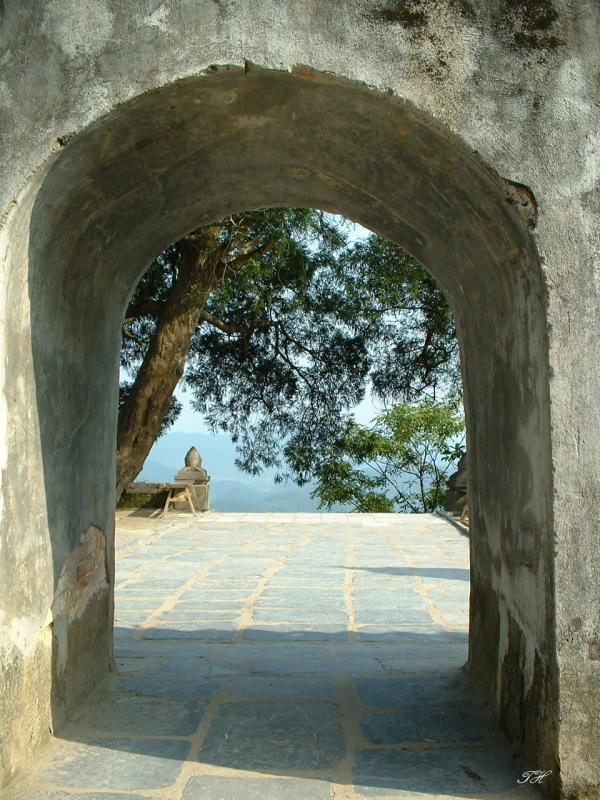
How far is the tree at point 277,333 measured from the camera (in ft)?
38.4

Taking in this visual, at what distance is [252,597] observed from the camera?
6.47 metres

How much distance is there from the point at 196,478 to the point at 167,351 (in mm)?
3656

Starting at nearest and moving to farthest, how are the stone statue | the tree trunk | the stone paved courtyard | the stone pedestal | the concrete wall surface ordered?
the concrete wall surface → the stone paved courtyard → the tree trunk → the stone pedestal → the stone statue

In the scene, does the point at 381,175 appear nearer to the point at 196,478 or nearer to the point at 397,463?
the point at 196,478

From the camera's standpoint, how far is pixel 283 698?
12.5 ft

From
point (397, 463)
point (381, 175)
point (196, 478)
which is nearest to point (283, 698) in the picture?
point (381, 175)

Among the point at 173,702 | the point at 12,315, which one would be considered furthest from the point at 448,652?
the point at 12,315

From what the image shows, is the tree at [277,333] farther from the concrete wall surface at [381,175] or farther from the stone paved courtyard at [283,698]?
the concrete wall surface at [381,175]

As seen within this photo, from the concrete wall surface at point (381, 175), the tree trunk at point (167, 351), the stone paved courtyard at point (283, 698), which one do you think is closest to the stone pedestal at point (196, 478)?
the tree trunk at point (167, 351)

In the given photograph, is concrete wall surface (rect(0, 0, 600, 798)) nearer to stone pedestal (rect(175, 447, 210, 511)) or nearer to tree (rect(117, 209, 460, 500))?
tree (rect(117, 209, 460, 500))

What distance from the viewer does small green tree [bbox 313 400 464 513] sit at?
1731cm

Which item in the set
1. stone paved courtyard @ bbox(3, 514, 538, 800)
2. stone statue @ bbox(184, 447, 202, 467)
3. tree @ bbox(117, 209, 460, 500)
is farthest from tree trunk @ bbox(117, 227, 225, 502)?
stone paved courtyard @ bbox(3, 514, 538, 800)

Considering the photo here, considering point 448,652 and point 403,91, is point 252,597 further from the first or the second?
point 403,91

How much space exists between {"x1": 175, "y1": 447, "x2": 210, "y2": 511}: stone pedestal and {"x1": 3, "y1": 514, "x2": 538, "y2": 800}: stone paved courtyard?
639 centimetres
